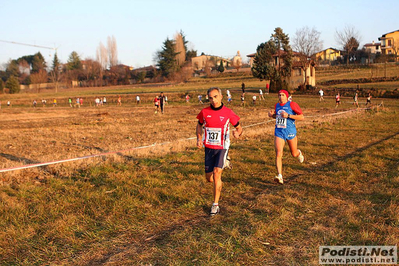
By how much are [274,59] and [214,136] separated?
53.9 m

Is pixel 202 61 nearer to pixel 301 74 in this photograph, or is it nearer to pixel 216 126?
pixel 301 74

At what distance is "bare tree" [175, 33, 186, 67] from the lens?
10569 centimetres

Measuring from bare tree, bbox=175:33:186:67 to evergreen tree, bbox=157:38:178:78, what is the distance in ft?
17.5

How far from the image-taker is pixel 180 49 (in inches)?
4277

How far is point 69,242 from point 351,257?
3.66 metres

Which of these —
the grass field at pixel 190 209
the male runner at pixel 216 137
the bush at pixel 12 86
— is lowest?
the grass field at pixel 190 209

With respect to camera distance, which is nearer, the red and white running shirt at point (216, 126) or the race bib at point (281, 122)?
the red and white running shirt at point (216, 126)

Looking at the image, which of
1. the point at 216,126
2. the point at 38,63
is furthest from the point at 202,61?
the point at 216,126

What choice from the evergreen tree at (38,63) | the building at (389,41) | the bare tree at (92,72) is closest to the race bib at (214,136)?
the building at (389,41)

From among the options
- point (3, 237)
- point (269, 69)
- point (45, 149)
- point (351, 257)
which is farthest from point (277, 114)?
point (269, 69)

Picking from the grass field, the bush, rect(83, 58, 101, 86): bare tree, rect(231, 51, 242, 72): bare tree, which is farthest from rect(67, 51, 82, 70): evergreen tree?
the grass field

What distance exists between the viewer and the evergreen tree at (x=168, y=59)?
A: 98.2 metres

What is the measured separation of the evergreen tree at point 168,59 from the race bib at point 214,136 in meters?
93.1

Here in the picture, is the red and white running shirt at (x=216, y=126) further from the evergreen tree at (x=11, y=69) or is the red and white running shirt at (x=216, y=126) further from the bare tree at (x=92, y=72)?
the evergreen tree at (x=11, y=69)
